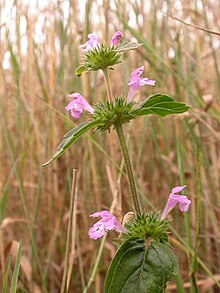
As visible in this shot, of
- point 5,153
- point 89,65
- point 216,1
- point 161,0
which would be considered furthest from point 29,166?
point 89,65

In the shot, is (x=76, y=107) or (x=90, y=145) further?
(x=90, y=145)

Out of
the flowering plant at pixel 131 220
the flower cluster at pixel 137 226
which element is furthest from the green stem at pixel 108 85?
the flower cluster at pixel 137 226

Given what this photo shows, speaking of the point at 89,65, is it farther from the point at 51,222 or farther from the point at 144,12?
the point at 144,12

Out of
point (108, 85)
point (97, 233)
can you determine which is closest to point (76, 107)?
point (108, 85)

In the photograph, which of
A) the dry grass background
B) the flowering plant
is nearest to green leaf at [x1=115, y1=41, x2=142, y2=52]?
the flowering plant

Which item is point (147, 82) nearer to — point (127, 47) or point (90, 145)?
point (127, 47)

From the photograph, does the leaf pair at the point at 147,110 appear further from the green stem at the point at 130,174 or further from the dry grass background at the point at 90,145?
the dry grass background at the point at 90,145
